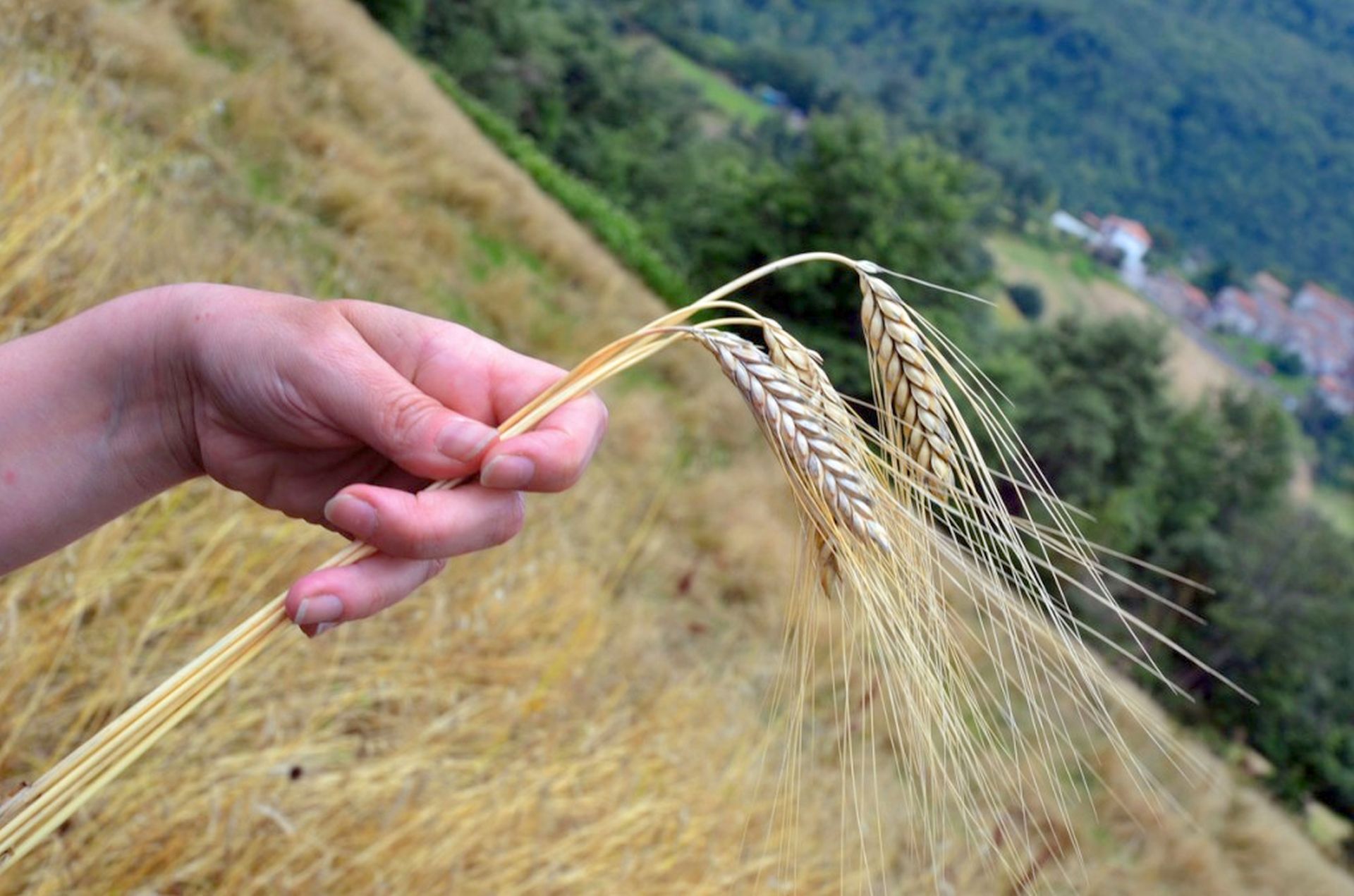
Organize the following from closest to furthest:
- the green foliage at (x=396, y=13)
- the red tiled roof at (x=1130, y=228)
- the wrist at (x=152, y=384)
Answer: the wrist at (x=152, y=384) → the green foliage at (x=396, y=13) → the red tiled roof at (x=1130, y=228)

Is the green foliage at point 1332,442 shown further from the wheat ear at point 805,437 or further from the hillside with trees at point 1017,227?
the wheat ear at point 805,437

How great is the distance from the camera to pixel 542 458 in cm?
93

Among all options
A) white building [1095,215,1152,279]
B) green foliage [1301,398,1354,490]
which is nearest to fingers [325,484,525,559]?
green foliage [1301,398,1354,490]

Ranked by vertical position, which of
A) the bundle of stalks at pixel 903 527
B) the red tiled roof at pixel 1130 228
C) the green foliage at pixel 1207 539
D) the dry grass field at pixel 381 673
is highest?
the red tiled roof at pixel 1130 228

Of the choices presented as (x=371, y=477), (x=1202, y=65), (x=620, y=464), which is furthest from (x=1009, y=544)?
(x=1202, y=65)

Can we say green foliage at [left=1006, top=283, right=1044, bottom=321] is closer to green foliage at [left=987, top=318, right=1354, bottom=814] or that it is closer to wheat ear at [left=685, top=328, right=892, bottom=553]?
green foliage at [left=987, top=318, right=1354, bottom=814]

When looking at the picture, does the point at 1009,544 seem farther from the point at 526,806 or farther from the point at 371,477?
the point at 526,806

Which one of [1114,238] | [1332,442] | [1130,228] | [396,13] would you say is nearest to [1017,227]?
[1114,238]

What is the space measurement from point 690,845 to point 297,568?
1402 mm

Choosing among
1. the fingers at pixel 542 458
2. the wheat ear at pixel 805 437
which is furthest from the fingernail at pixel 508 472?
the wheat ear at pixel 805 437

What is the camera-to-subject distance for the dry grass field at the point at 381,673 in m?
1.79

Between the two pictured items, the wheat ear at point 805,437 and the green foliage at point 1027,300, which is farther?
the green foliage at point 1027,300

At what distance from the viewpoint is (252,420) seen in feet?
3.65

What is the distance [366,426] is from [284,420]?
164mm
